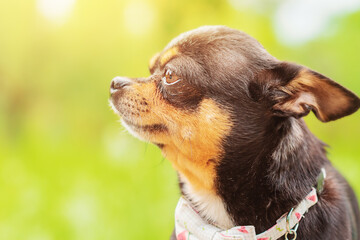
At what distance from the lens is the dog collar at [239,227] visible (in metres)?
2.74

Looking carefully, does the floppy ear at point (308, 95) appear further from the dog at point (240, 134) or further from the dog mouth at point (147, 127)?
the dog mouth at point (147, 127)

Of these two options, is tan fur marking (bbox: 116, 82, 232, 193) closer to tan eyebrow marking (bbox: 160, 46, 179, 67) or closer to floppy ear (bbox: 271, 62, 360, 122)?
tan eyebrow marking (bbox: 160, 46, 179, 67)

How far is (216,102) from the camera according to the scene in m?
2.92

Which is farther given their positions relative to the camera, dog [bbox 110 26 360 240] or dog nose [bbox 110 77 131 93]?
dog nose [bbox 110 77 131 93]

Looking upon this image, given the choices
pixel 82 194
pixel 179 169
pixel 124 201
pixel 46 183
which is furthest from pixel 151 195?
pixel 179 169

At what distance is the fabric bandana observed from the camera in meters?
2.75

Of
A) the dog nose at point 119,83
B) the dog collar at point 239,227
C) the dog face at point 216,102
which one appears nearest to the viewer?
the dog collar at point 239,227

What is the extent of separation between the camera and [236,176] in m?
2.91

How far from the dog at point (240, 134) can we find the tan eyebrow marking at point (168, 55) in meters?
0.01

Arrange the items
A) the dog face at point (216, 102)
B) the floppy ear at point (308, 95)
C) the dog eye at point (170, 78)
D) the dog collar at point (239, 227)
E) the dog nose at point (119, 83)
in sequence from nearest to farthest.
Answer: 1. the floppy ear at point (308, 95)
2. the dog collar at point (239, 227)
3. the dog face at point (216, 102)
4. the dog eye at point (170, 78)
5. the dog nose at point (119, 83)

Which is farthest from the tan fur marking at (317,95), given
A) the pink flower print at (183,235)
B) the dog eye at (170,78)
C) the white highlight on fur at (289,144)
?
the pink flower print at (183,235)

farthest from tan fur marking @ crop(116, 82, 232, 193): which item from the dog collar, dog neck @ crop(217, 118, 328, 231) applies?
the dog collar

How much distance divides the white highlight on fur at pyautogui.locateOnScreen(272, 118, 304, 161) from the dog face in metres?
0.10

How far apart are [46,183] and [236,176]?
115 inches
